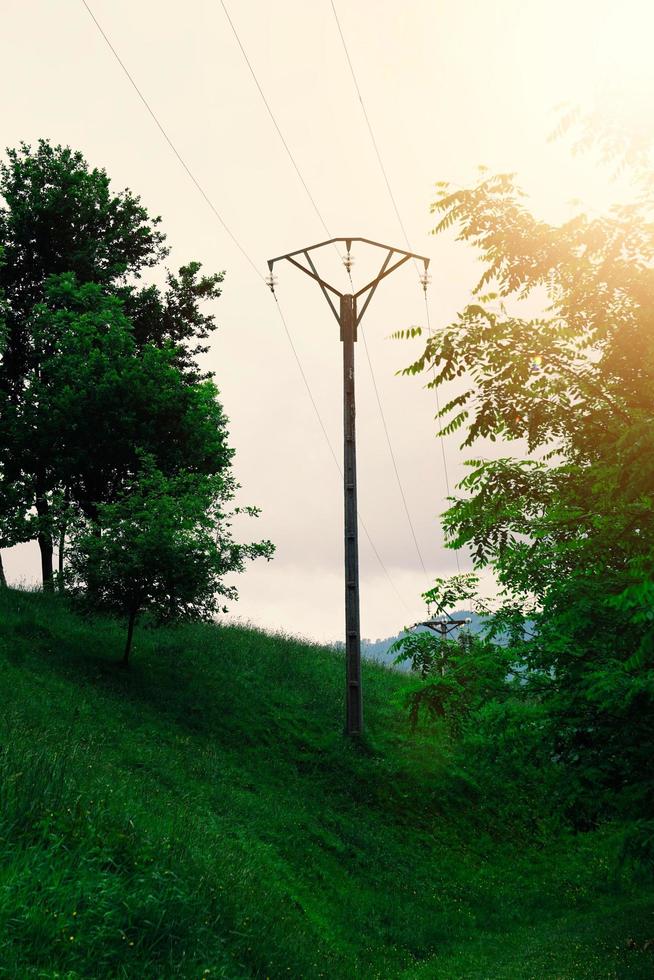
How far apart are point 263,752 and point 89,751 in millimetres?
6844

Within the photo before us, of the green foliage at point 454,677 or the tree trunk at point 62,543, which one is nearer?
the green foliage at point 454,677

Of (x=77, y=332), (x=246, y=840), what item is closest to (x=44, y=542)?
(x=77, y=332)

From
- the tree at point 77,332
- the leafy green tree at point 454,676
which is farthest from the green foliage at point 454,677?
Answer: the tree at point 77,332

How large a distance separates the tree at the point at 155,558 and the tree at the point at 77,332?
4907 millimetres

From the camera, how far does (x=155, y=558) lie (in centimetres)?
1925

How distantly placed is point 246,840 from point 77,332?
1965 cm

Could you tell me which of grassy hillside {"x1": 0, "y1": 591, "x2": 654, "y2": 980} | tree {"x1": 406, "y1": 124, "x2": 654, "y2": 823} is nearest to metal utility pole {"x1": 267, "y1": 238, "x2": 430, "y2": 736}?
grassy hillside {"x1": 0, "y1": 591, "x2": 654, "y2": 980}

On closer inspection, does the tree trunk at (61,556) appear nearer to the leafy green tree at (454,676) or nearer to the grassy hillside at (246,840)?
the grassy hillside at (246,840)

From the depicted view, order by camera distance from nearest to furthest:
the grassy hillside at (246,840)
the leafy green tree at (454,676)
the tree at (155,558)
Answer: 1. the grassy hillside at (246,840)
2. the leafy green tree at (454,676)
3. the tree at (155,558)

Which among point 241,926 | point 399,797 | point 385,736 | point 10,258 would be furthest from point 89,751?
point 10,258

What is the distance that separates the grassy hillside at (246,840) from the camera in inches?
253

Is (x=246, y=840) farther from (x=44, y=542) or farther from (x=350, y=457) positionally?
(x=44, y=542)

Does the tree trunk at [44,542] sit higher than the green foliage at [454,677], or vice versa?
the tree trunk at [44,542]

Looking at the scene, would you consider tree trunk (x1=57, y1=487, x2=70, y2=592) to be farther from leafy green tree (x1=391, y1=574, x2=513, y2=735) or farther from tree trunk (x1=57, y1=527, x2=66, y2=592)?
leafy green tree (x1=391, y1=574, x2=513, y2=735)
